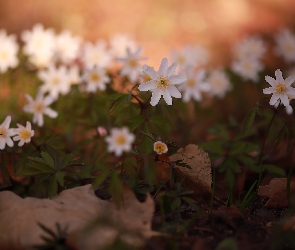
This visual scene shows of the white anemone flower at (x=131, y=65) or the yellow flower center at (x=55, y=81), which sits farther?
the yellow flower center at (x=55, y=81)

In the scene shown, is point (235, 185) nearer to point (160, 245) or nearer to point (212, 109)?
point (160, 245)

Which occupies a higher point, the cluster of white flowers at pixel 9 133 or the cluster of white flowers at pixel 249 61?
Result: the cluster of white flowers at pixel 249 61

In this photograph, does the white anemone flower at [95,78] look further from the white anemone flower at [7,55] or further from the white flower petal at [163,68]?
the white flower petal at [163,68]

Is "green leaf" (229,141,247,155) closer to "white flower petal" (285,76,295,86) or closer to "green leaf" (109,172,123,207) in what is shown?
"white flower petal" (285,76,295,86)

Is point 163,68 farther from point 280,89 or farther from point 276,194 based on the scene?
point 276,194

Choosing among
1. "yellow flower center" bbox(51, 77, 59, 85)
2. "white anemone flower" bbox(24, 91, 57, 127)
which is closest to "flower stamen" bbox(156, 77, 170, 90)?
"white anemone flower" bbox(24, 91, 57, 127)

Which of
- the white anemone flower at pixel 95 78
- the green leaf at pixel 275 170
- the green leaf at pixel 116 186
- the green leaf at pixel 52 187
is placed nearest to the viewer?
the green leaf at pixel 116 186

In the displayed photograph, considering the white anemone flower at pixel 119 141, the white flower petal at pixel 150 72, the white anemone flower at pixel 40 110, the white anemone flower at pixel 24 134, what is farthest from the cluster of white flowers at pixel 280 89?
the white anemone flower at pixel 40 110
